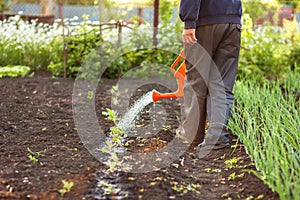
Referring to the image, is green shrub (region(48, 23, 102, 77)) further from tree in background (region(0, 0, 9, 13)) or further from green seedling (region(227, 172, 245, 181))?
tree in background (region(0, 0, 9, 13))

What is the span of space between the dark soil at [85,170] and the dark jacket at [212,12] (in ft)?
2.71

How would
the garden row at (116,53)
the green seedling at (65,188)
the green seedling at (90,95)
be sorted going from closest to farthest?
the green seedling at (65,188)
the green seedling at (90,95)
the garden row at (116,53)

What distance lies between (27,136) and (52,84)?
2160mm

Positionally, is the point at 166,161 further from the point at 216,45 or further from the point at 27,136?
the point at 27,136

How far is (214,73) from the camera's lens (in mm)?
3166

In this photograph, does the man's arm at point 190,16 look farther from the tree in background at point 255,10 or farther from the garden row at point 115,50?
the tree in background at point 255,10

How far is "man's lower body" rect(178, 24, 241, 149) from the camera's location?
3104 millimetres

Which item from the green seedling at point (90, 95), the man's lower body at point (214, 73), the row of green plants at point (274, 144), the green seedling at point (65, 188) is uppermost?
the man's lower body at point (214, 73)

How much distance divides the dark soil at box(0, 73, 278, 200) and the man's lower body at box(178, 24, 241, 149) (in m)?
0.18

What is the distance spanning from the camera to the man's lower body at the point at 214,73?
3.10 meters

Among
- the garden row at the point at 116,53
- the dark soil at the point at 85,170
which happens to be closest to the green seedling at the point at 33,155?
the dark soil at the point at 85,170

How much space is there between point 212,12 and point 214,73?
403 millimetres

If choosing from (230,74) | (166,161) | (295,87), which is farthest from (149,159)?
(295,87)

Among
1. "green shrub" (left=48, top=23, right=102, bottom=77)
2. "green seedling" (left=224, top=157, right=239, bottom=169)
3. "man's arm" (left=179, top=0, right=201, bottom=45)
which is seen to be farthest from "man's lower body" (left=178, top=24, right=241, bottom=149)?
"green shrub" (left=48, top=23, right=102, bottom=77)
